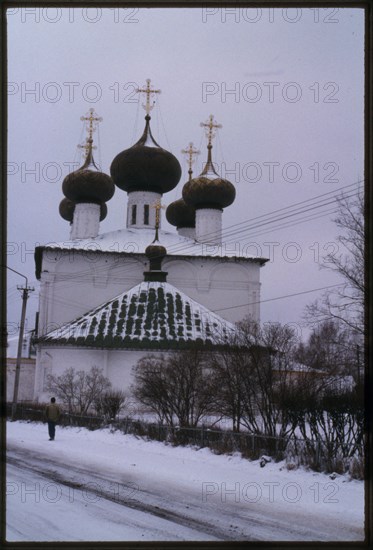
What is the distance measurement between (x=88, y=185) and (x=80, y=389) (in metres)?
13.7

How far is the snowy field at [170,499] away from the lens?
6.32 m

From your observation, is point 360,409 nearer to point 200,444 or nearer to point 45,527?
point 200,444

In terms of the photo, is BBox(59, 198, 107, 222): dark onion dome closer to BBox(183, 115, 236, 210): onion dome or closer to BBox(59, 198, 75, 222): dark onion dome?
BBox(59, 198, 75, 222): dark onion dome

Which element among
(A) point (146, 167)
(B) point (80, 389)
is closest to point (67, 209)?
(A) point (146, 167)

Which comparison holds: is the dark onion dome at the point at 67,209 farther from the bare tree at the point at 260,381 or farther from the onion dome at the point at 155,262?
the bare tree at the point at 260,381

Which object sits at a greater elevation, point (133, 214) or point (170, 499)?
point (133, 214)

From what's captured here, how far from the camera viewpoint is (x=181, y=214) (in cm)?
3803

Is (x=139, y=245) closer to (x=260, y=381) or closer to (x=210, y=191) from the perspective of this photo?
(x=210, y=191)

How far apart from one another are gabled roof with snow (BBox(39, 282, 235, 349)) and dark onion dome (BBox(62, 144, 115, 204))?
7161mm

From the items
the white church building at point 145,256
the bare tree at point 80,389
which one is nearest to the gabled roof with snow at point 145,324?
the white church building at point 145,256

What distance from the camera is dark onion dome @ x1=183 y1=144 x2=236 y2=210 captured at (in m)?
32.5

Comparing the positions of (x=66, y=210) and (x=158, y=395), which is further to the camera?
(x=66, y=210)

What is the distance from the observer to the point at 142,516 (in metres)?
6.96
